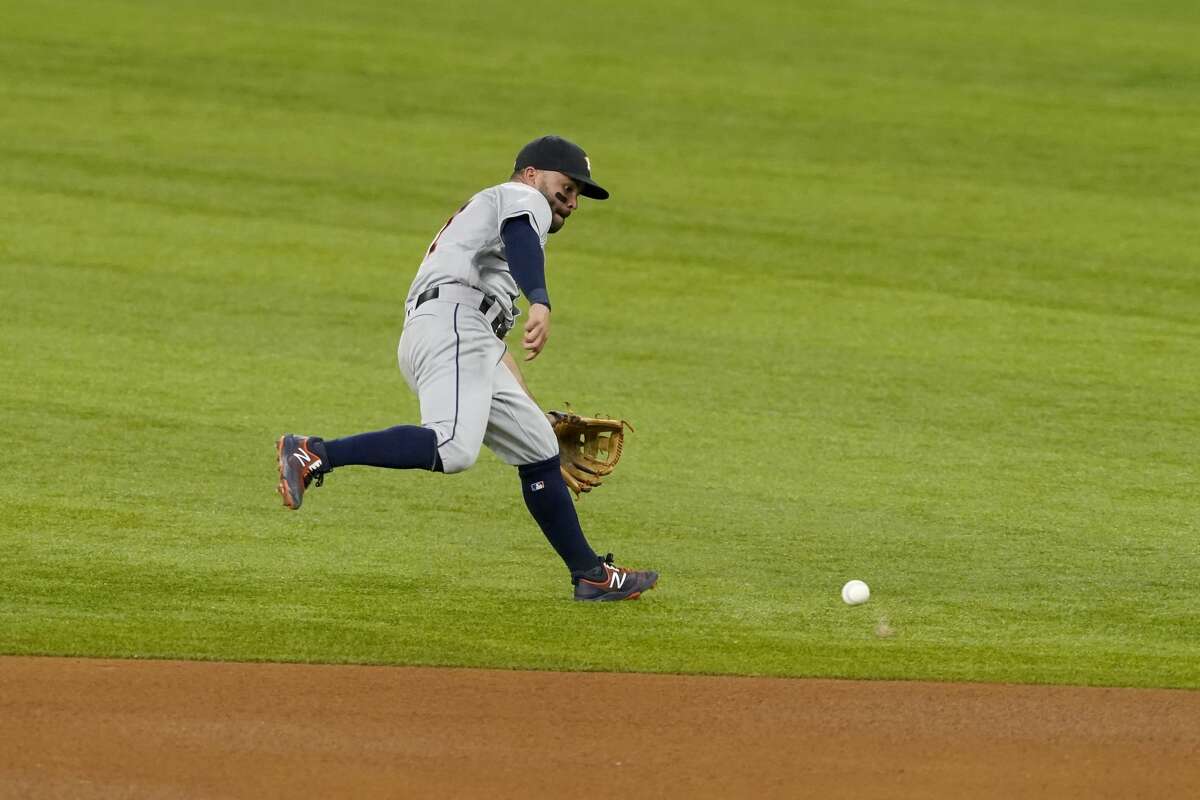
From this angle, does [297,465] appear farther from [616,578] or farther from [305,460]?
[616,578]

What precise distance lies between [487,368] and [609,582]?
89cm

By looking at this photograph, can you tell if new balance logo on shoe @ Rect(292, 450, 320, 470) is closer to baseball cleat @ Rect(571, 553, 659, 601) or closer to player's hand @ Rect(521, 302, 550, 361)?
player's hand @ Rect(521, 302, 550, 361)

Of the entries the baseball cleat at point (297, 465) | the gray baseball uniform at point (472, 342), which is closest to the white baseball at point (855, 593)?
the gray baseball uniform at point (472, 342)

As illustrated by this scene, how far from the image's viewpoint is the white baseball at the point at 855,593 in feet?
21.4

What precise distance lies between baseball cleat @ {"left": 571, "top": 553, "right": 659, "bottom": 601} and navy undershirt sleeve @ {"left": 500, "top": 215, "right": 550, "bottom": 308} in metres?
1.04

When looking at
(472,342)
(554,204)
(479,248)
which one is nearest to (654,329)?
(554,204)

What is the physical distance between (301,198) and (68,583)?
28.8 ft

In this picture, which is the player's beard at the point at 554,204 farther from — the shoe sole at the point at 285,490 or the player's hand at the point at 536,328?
the shoe sole at the point at 285,490

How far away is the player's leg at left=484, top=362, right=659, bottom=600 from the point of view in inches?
252

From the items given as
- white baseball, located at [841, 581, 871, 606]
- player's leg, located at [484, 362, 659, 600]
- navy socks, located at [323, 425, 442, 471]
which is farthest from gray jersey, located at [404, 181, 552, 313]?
white baseball, located at [841, 581, 871, 606]

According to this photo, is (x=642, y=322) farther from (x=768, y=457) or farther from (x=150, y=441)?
(x=150, y=441)

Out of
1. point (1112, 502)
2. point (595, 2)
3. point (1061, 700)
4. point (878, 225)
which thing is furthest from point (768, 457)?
point (595, 2)

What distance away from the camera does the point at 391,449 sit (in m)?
6.11

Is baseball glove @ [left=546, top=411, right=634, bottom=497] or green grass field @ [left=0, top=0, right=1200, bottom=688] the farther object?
baseball glove @ [left=546, top=411, right=634, bottom=497]
